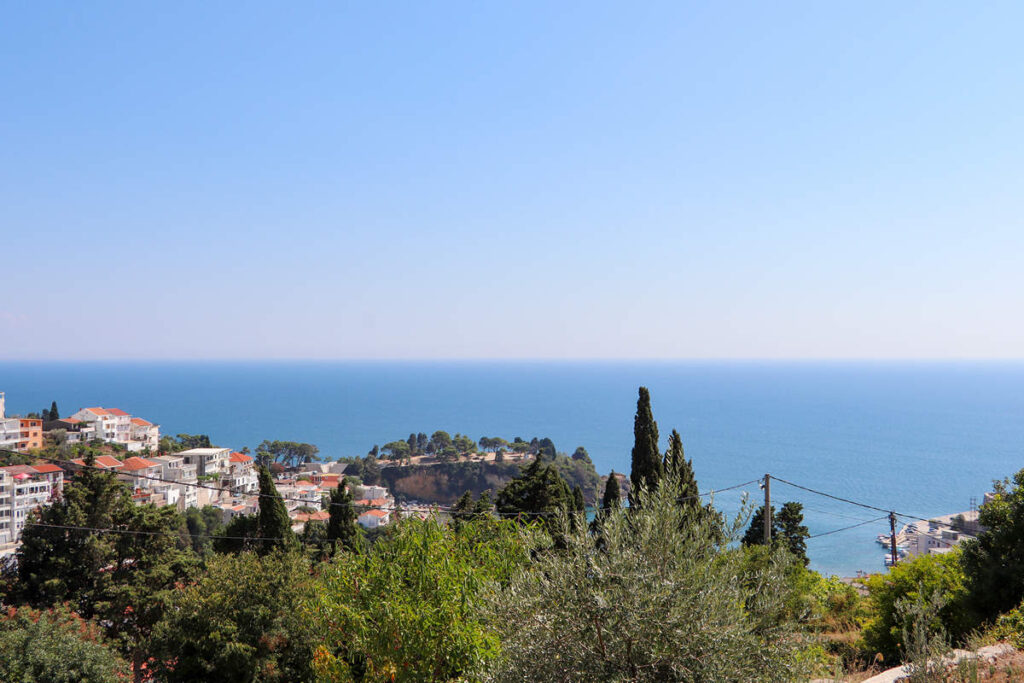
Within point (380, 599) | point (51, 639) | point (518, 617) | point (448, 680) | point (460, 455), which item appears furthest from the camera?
point (460, 455)

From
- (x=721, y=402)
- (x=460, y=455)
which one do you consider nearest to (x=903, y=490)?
(x=460, y=455)

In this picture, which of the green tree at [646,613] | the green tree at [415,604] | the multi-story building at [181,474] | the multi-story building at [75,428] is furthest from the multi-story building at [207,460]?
the green tree at [646,613]

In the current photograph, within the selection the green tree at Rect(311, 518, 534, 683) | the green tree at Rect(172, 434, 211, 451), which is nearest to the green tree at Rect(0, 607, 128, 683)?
the green tree at Rect(311, 518, 534, 683)

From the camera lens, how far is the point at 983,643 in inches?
244

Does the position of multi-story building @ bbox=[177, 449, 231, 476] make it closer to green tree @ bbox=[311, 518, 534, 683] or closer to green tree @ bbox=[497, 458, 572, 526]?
green tree @ bbox=[497, 458, 572, 526]

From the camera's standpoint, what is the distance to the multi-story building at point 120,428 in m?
77.1

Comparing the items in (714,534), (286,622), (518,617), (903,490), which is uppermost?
(714,534)

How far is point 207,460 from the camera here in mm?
70375

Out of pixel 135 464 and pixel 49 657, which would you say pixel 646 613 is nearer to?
pixel 49 657

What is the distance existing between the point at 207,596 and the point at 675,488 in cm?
1164

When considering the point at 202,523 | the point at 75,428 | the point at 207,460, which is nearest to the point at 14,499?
the point at 202,523

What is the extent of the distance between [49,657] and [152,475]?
55.4 m

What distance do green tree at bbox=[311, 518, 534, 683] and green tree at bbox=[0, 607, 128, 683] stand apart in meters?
4.54

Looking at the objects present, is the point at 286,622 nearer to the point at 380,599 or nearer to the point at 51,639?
the point at 51,639
